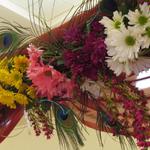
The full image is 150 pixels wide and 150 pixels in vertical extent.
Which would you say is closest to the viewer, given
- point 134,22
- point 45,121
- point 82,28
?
point 134,22

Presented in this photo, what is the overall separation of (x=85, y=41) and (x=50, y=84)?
14 centimetres

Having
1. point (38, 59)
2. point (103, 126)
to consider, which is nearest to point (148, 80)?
point (103, 126)

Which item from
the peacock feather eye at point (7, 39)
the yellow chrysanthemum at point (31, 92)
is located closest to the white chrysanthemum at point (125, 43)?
the yellow chrysanthemum at point (31, 92)

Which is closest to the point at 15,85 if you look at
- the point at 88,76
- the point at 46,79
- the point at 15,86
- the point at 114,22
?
the point at 15,86

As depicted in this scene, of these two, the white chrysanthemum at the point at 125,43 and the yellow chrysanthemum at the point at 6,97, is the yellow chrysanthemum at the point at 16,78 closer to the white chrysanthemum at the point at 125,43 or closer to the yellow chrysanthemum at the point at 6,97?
the yellow chrysanthemum at the point at 6,97

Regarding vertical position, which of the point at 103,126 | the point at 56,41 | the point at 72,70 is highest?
the point at 56,41

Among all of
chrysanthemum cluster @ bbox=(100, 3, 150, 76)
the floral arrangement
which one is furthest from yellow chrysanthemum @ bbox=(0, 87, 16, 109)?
chrysanthemum cluster @ bbox=(100, 3, 150, 76)

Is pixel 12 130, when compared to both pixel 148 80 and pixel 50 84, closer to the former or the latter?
pixel 50 84

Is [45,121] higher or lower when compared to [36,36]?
lower

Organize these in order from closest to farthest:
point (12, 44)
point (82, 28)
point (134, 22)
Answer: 1. point (134, 22)
2. point (82, 28)
3. point (12, 44)

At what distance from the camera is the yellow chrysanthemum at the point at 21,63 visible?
0.91 m

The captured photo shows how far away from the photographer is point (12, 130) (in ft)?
3.45

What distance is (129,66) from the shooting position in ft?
2.37

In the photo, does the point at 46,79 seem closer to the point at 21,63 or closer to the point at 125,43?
the point at 21,63
